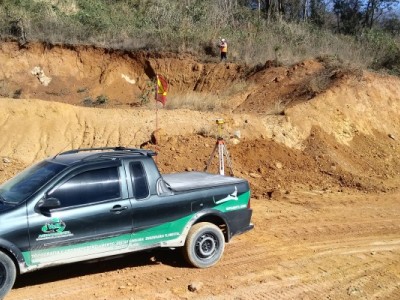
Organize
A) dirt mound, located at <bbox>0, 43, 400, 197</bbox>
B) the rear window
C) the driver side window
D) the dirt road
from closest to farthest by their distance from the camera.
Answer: the driver side window → the dirt road → the rear window → dirt mound, located at <bbox>0, 43, 400, 197</bbox>

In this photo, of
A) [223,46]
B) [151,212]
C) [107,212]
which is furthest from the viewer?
[223,46]

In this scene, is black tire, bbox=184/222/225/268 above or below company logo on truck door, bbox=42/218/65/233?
below

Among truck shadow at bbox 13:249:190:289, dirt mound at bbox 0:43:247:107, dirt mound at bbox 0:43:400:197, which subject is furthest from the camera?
dirt mound at bbox 0:43:247:107

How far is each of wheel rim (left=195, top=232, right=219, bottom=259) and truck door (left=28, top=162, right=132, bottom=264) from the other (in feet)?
3.52

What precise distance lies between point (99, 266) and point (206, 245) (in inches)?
58.8

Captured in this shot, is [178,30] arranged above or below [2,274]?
above

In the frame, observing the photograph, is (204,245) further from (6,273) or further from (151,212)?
(6,273)

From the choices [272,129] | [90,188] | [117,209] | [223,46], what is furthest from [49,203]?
[223,46]

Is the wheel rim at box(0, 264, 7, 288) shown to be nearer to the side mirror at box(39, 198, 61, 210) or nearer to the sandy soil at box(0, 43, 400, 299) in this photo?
the sandy soil at box(0, 43, 400, 299)

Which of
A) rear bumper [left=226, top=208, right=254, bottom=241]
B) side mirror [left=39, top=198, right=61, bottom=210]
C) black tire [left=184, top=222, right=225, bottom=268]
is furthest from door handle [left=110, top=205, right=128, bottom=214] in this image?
rear bumper [left=226, top=208, right=254, bottom=241]

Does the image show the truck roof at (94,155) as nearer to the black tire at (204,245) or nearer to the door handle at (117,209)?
the door handle at (117,209)

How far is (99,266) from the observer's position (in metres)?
6.58

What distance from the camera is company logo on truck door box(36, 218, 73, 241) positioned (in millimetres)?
5422

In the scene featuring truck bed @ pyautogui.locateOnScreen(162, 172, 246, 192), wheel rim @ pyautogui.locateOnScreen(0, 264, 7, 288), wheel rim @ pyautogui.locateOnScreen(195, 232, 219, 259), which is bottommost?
wheel rim @ pyautogui.locateOnScreen(195, 232, 219, 259)
